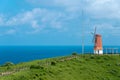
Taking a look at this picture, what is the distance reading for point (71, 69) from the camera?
62.6 m

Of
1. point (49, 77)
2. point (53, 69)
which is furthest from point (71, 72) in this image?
point (49, 77)

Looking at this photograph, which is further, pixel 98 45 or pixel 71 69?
pixel 98 45

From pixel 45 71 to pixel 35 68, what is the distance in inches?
96.1

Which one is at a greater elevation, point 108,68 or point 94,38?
point 94,38

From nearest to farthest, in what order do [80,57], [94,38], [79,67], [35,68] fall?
[35,68] → [79,67] → [80,57] → [94,38]

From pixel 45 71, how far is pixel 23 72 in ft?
13.8

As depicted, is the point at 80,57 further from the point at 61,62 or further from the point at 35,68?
the point at 35,68

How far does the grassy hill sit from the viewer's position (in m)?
53.6

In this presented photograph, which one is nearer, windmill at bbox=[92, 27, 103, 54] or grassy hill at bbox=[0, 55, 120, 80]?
grassy hill at bbox=[0, 55, 120, 80]

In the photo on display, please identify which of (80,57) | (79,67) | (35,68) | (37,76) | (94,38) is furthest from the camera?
(94,38)

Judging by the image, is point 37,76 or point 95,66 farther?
point 95,66

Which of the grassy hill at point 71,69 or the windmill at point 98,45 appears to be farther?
the windmill at point 98,45

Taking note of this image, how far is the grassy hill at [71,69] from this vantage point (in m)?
53.6

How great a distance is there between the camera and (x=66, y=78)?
184 ft
